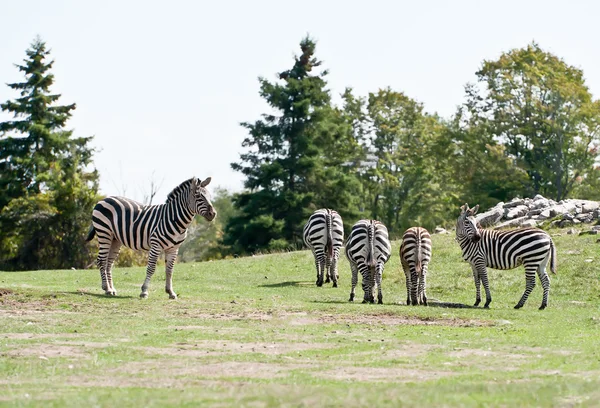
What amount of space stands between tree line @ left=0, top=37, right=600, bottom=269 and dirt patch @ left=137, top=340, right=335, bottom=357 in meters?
41.3

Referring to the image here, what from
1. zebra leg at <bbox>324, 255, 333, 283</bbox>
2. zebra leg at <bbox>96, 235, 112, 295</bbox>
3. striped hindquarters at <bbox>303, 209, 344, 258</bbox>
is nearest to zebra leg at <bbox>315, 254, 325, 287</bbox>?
striped hindquarters at <bbox>303, 209, 344, 258</bbox>

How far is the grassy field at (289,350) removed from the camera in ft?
30.3

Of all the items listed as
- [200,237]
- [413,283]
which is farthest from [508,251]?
[200,237]

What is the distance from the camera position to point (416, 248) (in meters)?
21.8

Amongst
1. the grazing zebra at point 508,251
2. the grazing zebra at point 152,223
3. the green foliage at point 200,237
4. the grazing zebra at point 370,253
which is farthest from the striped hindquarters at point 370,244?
the green foliage at point 200,237

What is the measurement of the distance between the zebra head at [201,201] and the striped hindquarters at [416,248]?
4.81 meters

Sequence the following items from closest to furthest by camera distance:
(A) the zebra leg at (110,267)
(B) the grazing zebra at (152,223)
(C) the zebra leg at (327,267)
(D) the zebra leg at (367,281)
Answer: (B) the grazing zebra at (152,223), (D) the zebra leg at (367,281), (A) the zebra leg at (110,267), (C) the zebra leg at (327,267)

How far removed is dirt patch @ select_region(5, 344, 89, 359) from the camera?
12.3 meters

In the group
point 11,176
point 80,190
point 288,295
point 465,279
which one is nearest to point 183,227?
point 288,295

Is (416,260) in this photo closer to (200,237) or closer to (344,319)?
(344,319)

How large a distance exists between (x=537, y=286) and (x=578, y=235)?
8046mm

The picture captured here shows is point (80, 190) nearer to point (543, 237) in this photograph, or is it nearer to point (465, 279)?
point (465, 279)

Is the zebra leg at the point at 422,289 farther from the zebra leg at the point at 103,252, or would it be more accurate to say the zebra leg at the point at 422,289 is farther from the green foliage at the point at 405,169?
the green foliage at the point at 405,169

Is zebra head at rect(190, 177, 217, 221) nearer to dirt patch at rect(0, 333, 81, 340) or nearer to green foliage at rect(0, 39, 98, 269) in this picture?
dirt patch at rect(0, 333, 81, 340)
